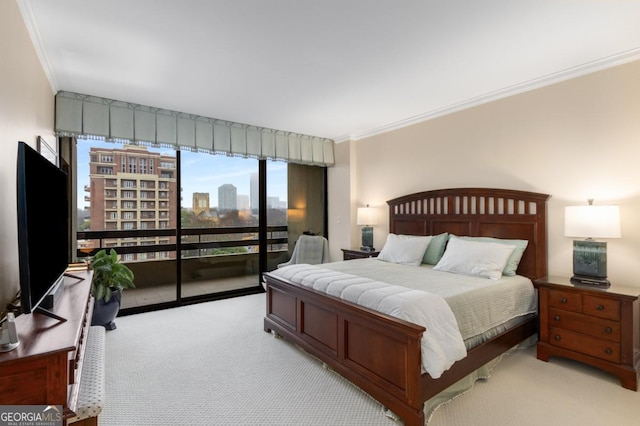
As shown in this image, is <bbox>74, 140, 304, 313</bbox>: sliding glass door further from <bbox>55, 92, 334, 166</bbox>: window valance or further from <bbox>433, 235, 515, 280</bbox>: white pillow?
<bbox>433, 235, 515, 280</bbox>: white pillow

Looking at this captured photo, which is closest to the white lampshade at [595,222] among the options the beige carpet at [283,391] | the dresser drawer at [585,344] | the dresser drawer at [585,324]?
the dresser drawer at [585,324]

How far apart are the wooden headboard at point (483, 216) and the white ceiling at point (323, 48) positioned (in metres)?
1.13

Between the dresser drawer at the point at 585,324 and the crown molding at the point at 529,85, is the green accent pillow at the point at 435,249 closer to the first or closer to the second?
the dresser drawer at the point at 585,324

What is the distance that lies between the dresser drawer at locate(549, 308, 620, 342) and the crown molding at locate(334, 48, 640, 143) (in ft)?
7.18

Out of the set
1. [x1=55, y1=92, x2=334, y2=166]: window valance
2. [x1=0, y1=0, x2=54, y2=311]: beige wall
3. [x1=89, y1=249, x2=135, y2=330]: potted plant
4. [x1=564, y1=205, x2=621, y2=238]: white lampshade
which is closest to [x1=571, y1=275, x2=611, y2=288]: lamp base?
[x1=564, y1=205, x2=621, y2=238]: white lampshade

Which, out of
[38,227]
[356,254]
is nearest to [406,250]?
[356,254]

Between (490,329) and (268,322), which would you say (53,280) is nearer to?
(268,322)

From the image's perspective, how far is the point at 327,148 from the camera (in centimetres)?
568

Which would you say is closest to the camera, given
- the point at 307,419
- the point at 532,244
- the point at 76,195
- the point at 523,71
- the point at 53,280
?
the point at 53,280

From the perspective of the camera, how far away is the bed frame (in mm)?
2049

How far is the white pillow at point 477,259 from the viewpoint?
3.10 m

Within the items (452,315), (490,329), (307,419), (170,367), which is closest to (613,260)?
(490,329)

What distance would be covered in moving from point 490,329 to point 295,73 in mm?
2816

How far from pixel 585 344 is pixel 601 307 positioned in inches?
13.4
